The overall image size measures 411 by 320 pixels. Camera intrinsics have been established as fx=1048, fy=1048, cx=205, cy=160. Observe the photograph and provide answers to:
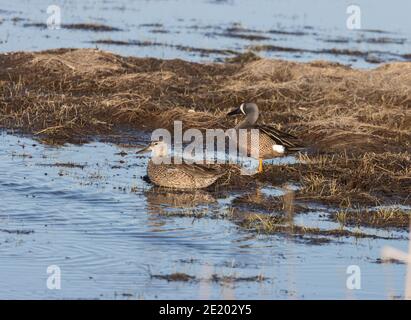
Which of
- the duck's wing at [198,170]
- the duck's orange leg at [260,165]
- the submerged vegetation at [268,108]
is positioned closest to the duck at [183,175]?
the duck's wing at [198,170]

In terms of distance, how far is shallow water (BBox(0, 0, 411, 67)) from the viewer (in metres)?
22.2

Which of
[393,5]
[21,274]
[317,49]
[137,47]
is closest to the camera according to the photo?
[21,274]

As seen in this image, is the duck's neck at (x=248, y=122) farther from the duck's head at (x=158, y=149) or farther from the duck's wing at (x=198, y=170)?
the duck's wing at (x=198, y=170)

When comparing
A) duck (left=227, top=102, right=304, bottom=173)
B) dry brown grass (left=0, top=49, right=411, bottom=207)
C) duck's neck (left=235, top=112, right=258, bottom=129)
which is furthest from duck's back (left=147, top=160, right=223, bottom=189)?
duck's neck (left=235, top=112, right=258, bottom=129)

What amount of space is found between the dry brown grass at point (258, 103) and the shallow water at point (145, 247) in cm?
120

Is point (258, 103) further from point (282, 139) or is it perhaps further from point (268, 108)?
point (282, 139)

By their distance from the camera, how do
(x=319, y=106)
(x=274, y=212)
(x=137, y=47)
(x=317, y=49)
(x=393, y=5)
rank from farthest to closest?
Result: (x=393, y=5) < (x=317, y=49) < (x=137, y=47) < (x=319, y=106) < (x=274, y=212)

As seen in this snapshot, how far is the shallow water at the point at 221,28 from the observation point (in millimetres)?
22188

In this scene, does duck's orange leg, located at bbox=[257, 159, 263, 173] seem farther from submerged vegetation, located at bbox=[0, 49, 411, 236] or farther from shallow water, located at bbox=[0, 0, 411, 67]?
shallow water, located at bbox=[0, 0, 411, 67]

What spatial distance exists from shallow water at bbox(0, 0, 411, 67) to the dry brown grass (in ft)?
11.4

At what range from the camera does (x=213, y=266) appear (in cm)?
809

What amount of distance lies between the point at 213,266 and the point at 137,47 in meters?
14.4

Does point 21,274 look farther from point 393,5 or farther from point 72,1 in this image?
point 393,5

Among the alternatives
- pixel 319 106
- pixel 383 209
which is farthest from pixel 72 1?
pixel 383 209
